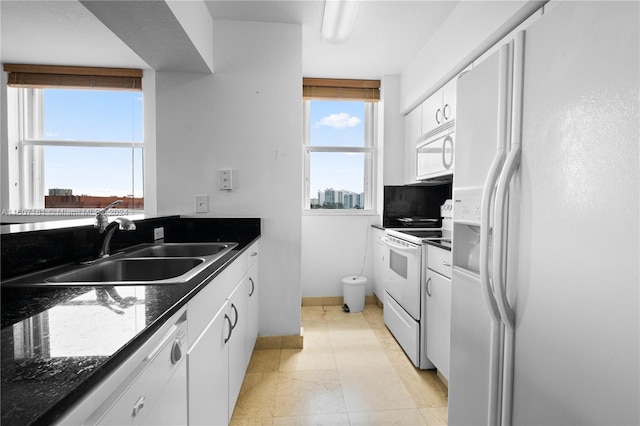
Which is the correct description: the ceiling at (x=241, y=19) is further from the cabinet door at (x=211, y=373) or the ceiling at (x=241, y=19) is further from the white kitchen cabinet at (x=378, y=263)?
the cabinet door at (x=211, y=373)

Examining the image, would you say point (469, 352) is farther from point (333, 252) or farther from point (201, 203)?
point (333, 252)

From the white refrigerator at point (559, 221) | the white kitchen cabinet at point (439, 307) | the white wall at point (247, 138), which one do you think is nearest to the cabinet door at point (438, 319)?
the white kitchen cabinet at point (439, 307)

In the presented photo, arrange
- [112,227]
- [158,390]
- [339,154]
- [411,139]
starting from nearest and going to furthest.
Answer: [158,390], [112,227], [411,139], [339,154]

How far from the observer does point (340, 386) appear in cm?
187

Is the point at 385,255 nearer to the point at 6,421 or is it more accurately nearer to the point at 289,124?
the point at 289,124

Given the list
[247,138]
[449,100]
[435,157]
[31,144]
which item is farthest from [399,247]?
[31,144]

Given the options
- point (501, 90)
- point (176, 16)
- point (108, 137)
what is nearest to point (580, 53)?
point (501, 90)

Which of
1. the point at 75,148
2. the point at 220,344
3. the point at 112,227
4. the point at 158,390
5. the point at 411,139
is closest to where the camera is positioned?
the point at 158,390

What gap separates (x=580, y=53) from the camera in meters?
0.75

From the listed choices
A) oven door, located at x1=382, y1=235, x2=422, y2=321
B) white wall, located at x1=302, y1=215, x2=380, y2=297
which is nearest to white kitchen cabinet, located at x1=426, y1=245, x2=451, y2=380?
oven door, located at x1=382, y1=235, x2=422, y2=321

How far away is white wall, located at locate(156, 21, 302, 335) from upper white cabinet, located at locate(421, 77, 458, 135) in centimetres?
112

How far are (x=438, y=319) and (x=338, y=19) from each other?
7.03ft

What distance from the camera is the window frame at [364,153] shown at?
350cm

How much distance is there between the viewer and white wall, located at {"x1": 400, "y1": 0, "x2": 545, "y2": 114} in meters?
1.61
